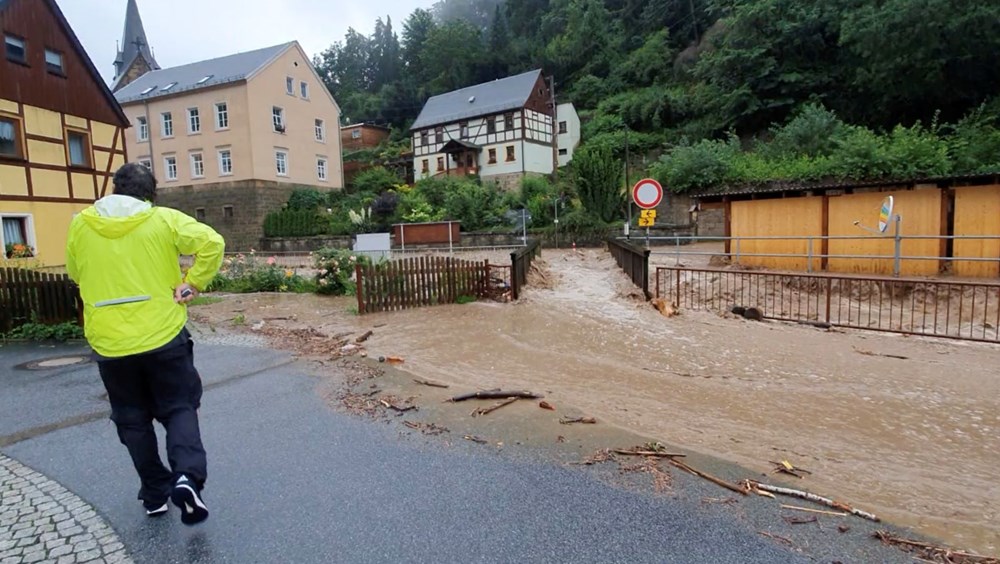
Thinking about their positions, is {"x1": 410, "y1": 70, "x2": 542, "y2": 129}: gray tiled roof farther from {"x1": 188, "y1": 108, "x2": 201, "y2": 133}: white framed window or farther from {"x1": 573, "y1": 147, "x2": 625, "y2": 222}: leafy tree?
{"x1": 188, "y1": 108, "x2": 201, "y2": 133}: white framed window

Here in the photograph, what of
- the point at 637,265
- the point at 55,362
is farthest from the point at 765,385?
the point at 55,362

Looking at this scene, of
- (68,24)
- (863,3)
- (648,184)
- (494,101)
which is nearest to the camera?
(648,184)

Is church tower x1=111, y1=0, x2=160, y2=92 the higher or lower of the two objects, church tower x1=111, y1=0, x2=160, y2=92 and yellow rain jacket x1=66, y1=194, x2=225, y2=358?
the higher

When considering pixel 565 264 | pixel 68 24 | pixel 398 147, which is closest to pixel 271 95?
pixel 68 24

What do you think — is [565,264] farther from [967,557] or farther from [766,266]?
[967,557]

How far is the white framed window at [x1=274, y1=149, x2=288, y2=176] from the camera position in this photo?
36.1 metres

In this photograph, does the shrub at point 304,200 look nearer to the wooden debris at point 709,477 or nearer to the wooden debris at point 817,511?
the wooden debris at point 709,477

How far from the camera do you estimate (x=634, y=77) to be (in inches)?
2132

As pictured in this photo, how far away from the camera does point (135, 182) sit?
3016 mm

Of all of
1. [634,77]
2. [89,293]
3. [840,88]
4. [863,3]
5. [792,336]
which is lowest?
[792,336]

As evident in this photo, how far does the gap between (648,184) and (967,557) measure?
12.0 meters

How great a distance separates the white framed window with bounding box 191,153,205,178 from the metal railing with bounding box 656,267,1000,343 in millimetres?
32332

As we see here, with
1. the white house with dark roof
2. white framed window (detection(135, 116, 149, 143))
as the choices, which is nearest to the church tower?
white framed window (detection(135, 116, 149, 143))

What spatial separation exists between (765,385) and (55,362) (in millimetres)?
8939
